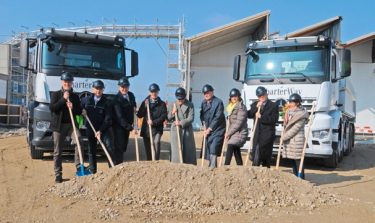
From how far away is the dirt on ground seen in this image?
5.79m

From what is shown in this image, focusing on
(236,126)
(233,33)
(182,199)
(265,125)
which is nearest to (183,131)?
(236,126)

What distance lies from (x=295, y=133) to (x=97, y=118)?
3.73 meters

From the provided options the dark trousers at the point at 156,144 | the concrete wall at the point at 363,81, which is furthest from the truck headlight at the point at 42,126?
the concrete wall at the point at 363,81

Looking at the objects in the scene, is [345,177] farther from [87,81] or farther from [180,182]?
[87,81]

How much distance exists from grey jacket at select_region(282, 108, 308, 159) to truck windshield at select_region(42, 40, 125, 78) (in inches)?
181

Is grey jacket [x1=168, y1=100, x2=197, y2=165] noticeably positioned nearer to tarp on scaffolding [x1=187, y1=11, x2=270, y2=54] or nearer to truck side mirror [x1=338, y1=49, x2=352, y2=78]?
truck side mirror [x1=338, y1=49, x2=352, y2=78]

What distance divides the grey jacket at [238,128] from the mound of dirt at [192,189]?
1.37m

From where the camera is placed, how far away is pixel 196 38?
75.6 feet

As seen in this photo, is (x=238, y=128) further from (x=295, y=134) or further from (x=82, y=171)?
(x=82, y=171)

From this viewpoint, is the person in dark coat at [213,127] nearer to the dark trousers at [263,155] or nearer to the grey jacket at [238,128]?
the grey jacket at [238,128]

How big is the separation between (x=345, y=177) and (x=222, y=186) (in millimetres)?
4573

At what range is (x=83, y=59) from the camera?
34.7 feet

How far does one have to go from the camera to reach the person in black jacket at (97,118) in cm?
807

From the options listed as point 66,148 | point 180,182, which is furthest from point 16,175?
point 180,182
